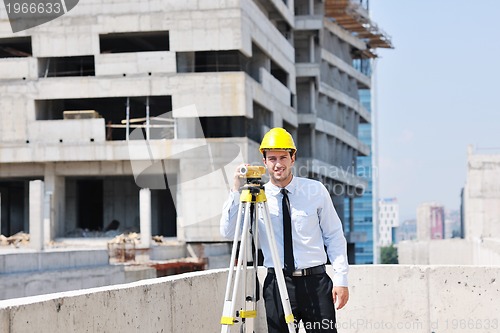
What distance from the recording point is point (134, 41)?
45281 mm

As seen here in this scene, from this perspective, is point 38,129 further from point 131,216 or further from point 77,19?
point 131,216

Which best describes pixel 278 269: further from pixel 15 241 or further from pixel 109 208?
pixel 109 208

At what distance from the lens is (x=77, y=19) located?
39.1m

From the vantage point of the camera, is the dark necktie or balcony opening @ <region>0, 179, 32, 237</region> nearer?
the dark necktie

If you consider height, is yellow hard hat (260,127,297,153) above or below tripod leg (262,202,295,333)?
above

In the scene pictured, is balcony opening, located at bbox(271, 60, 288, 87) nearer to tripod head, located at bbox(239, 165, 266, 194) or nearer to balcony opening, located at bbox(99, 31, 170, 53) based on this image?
balcony opening, located at bbox(99, 31, 170, 53)

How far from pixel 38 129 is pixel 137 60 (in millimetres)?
5349

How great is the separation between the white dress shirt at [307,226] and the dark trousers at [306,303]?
107mm

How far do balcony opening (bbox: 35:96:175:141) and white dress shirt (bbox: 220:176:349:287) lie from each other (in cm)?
3240

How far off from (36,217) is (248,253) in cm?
2691

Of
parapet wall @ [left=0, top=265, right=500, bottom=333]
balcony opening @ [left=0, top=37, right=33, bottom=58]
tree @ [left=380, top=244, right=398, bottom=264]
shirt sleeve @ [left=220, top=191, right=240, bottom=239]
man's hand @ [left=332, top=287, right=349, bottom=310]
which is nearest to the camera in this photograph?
shirt sleeve @ [left=220, top=191, right=240, bottom=239]

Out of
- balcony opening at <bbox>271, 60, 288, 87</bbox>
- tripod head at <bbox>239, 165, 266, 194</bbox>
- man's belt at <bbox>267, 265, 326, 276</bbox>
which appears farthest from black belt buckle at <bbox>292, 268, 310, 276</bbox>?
balcony opening at <bbox>271, 60, 288, 87</bbox>

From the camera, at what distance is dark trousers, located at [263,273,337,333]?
609cm

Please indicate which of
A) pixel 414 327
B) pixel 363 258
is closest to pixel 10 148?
pixel 414 327
